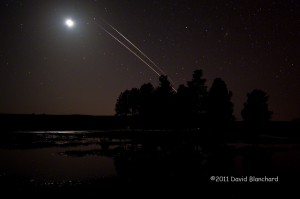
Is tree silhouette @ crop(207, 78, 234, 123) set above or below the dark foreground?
above

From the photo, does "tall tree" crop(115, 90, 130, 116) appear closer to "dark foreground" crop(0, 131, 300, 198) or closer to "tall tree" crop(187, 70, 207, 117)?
"tall tree" crop(187, 70, 207, 117)

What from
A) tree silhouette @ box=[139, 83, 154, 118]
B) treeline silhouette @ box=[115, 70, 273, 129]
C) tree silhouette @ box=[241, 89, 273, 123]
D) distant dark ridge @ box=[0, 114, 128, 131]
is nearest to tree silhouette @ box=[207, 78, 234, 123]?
treeline silhouette @ box=[115, 70, 273, 129]

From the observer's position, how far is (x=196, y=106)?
2916 inches

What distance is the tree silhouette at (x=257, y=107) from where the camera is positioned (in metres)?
77.7

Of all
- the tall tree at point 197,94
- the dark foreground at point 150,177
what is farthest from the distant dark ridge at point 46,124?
the dark foreground at point 150,177

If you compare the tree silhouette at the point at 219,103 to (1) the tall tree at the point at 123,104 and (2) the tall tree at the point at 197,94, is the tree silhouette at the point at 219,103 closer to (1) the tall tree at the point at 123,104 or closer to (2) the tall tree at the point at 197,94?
(2) the tall tree at the point at 197,94

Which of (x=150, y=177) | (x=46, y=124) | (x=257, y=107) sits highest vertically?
(x=257, y=107)

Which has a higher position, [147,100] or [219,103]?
[147,100]

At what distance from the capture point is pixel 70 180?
16609 millimetres

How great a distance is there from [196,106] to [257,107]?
16.7 metres

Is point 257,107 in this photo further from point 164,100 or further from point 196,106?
point 164,100

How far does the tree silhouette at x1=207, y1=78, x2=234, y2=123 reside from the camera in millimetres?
68750

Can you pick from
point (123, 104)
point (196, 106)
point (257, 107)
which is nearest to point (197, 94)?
point (196, 106)

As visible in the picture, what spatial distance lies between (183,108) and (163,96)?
9361 mm
